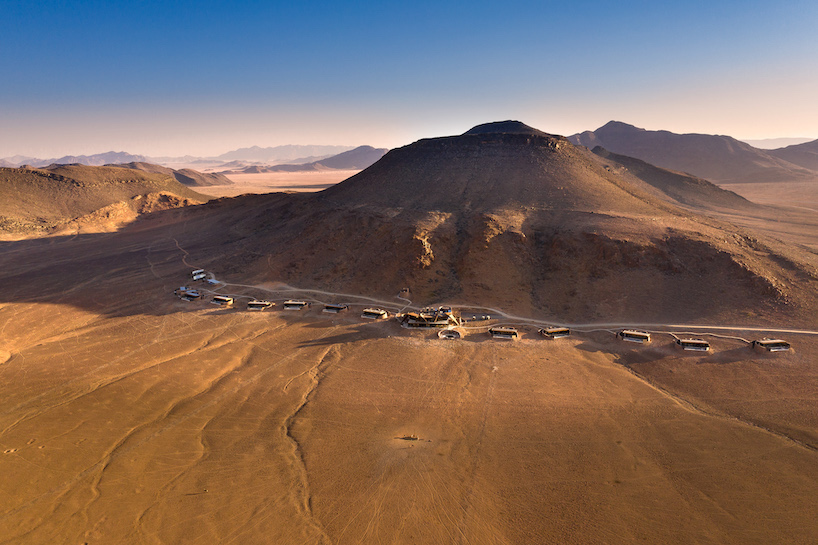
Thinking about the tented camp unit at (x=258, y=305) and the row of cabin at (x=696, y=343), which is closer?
the row of cabin at (x=696, y=343)

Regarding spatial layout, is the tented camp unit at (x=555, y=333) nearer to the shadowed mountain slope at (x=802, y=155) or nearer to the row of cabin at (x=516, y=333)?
the row of cabin at (x=516, y=333)

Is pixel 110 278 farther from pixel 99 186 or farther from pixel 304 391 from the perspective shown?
pixel 99 186

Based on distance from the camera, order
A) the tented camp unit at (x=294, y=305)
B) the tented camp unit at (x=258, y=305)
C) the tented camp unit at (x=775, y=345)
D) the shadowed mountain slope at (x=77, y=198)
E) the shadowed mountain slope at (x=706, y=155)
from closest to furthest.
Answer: the tented camp unit at (x=775, y=345) < the tented camp unit at (x=294, y=305) < the tented camp unit at (x=258, y=305) < the shadowed mountain slope at (x=77, y=198) < the shadowed mountain slope at (x=706, y=155)

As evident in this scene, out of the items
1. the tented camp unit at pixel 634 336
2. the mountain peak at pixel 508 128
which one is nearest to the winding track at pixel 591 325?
the tented camp unit at pixel 634 336

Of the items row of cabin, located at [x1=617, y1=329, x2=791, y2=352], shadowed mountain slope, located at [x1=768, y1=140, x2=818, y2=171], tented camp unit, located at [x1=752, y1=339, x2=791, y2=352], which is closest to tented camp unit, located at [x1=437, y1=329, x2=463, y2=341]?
row of cabin, located at [x1=617, y1=329, x2=791, y2=352]

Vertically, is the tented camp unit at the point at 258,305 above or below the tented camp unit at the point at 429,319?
below
